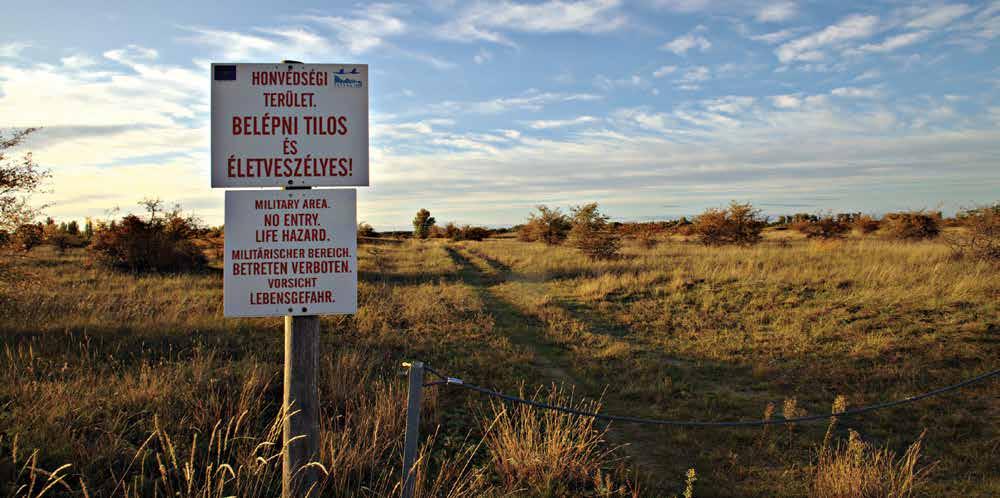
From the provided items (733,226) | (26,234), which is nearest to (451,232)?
(733,226)

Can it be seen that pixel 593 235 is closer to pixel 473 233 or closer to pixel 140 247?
pixel 140 247

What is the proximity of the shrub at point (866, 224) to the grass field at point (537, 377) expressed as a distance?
3053cm

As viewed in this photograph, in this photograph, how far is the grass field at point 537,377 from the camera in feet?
14.4

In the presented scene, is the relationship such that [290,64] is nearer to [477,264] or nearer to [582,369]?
[582,369]

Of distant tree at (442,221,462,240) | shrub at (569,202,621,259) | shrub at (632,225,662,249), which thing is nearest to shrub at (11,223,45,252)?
shrub at (569,202,621,259)

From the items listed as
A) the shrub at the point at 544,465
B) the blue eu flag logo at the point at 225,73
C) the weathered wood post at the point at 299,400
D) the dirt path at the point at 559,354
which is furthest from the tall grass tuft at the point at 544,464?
the blue eu flag logo at the point at 225,73

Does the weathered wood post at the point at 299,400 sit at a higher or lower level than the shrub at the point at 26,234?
lower

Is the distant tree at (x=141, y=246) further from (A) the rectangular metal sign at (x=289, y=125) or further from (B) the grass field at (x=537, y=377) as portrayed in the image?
(A) the rectangular metal sign at (x=289, y=125)

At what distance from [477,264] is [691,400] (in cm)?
2153

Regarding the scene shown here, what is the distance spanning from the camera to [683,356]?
9312 mm

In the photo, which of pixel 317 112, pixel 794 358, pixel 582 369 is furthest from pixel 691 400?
pixel 317 112

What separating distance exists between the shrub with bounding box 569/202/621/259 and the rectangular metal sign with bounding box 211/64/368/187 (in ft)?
71.2

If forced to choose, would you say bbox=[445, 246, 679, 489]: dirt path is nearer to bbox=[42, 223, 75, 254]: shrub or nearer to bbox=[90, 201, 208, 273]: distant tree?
bbox=[90, 201, 208, 273]: distant tree

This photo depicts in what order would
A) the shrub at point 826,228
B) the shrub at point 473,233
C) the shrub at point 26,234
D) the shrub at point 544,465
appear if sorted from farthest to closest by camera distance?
the shrub at point 473,233 < the shrub at point 826,228 < the shrub at point 26,234 < the shrub at point 544,465
